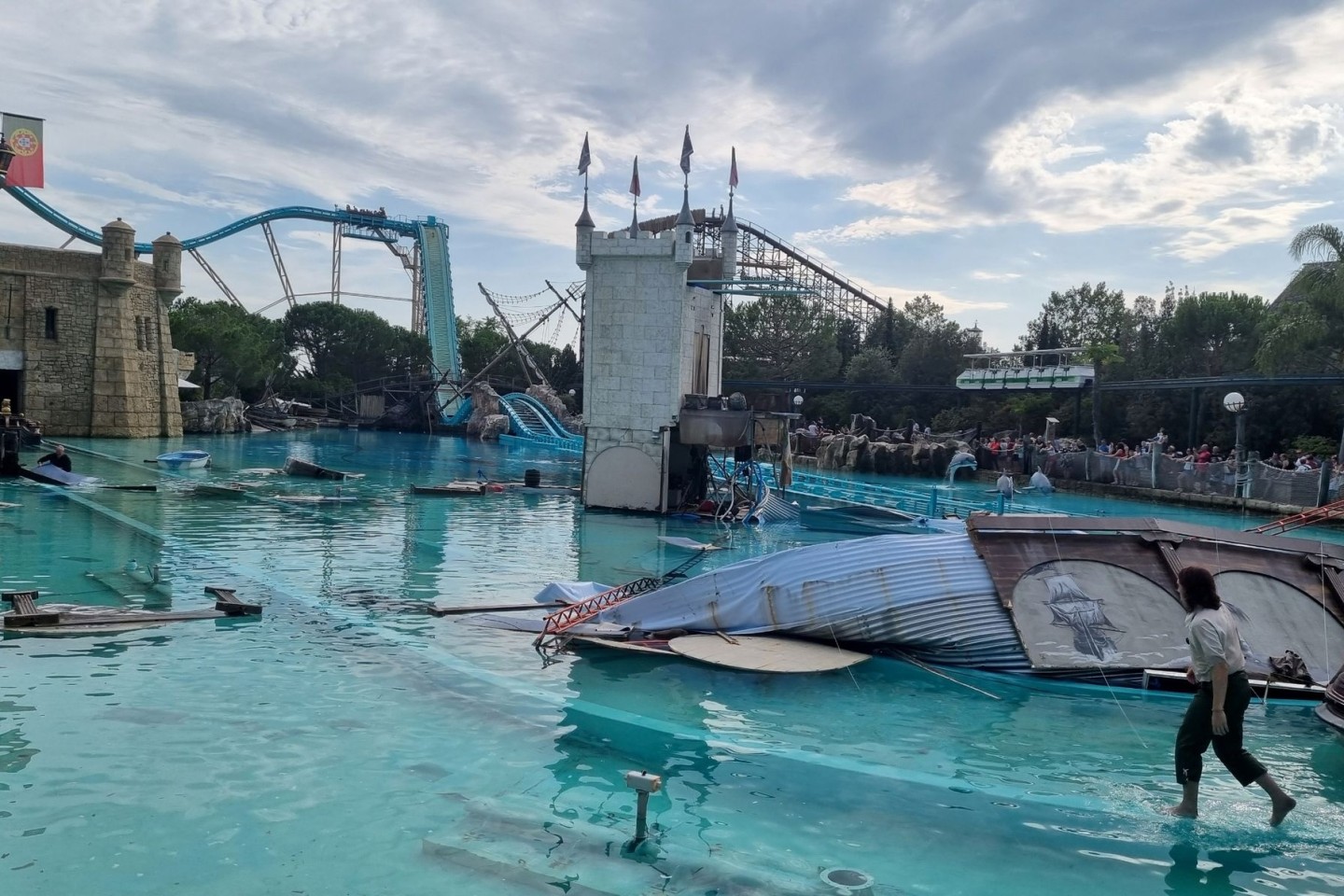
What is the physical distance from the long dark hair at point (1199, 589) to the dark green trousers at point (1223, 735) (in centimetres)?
48

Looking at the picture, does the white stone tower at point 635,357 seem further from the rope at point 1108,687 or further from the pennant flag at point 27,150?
the pennant flag at point 27,150

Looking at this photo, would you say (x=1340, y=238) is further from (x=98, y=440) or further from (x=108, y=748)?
(x=98, y=440)

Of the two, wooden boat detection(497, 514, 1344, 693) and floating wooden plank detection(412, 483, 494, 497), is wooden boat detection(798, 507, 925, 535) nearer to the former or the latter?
floating wooden plank detection(412, 483, 494, 497)

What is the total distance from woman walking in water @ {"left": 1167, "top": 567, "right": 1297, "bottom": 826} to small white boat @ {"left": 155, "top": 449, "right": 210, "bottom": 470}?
34.5 m

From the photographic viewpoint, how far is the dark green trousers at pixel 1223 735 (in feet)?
22.0

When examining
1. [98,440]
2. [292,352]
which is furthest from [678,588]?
[292,352]

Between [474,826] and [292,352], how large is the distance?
289ft

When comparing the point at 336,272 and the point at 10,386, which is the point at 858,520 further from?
the point at 336,272

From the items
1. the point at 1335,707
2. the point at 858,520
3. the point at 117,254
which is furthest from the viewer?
the point at 117,254

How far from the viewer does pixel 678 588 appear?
12422mm

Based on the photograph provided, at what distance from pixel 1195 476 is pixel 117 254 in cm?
4792

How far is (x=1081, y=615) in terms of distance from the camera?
1110 cm

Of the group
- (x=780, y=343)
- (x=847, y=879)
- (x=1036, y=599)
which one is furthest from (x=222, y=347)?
(x=847, y=879)

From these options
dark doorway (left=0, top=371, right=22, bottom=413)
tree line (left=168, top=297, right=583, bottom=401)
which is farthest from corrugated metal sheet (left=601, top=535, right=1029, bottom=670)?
tree line (left=168, top=297, right=583, bottom=401)
